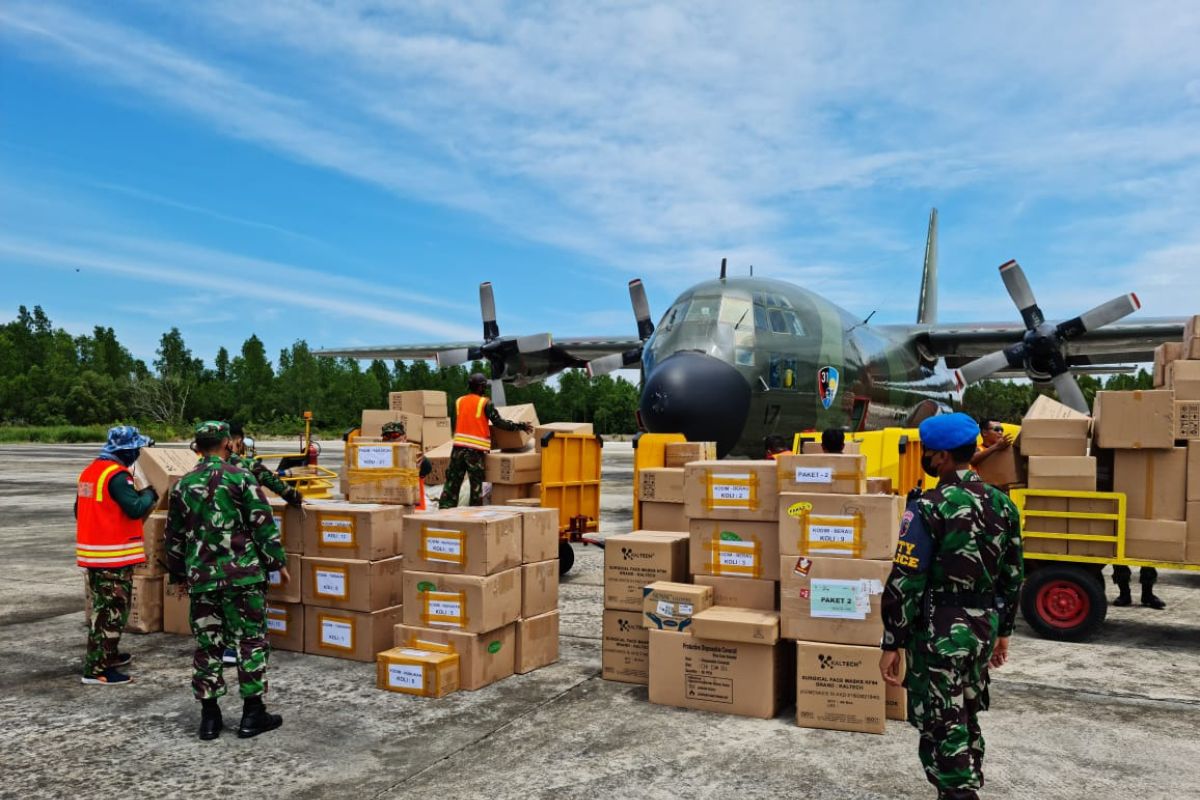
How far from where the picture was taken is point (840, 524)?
4832 mm

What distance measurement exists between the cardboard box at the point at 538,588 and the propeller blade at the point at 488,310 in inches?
612

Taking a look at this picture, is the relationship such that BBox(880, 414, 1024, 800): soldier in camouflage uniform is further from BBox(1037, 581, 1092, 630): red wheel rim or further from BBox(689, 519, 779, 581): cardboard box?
BBox(1037, 581, 1092, 630): red wheel rim

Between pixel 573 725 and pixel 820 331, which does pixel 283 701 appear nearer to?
pixel 573 725

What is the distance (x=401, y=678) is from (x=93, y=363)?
110m

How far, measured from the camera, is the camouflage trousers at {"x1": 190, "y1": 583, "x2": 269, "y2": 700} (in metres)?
4.60

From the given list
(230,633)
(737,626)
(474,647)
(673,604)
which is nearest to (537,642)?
(474,647)

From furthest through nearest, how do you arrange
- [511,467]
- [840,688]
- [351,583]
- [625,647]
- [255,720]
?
[511,467] < [351,583] < [625,647] < [840,688] < [255,720]

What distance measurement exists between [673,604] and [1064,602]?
364cm

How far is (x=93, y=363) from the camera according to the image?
321 feet

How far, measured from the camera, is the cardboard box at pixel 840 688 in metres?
4.57

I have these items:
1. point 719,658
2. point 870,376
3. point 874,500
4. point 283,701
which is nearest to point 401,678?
point 283,701

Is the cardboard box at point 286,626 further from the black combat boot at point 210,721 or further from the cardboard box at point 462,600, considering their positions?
the black combat boot at point 210,721

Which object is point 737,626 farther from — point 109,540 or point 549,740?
point 109,540

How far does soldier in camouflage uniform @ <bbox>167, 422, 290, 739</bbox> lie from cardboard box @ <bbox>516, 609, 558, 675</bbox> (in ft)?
5.31
